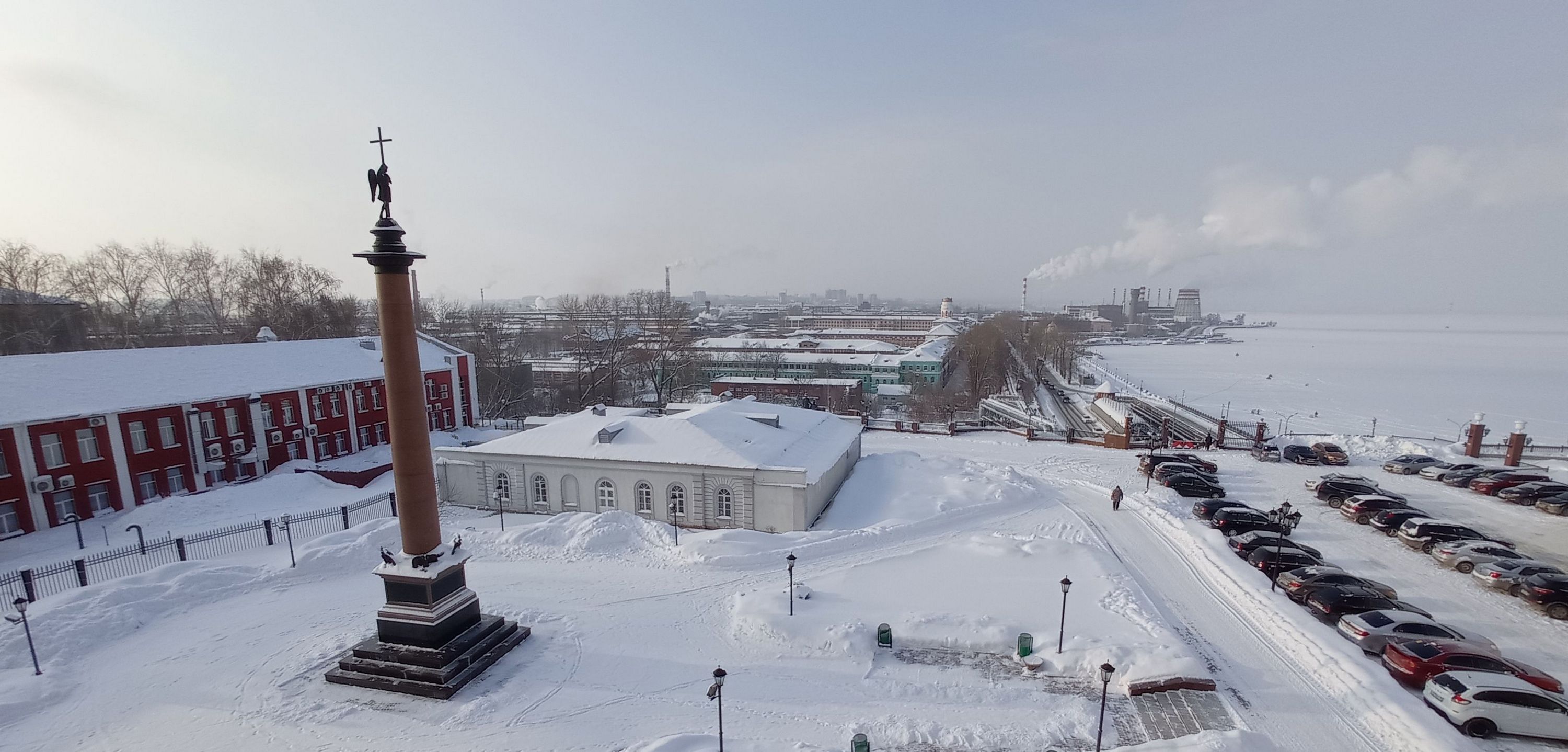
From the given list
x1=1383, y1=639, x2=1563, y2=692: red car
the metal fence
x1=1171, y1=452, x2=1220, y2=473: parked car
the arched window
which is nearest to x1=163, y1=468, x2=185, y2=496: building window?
the metal fence

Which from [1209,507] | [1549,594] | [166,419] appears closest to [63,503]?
[166,419]

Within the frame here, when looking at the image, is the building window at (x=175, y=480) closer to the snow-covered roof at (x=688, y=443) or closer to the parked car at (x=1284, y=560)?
the snow-covered roof at (x=688, y=443)

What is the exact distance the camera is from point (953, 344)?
91.8 meters

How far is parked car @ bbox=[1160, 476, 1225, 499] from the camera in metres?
22.6

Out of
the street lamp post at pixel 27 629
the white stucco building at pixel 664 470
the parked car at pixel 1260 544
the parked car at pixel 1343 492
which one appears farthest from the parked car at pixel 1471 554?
the street lamp post at pixel 27 629

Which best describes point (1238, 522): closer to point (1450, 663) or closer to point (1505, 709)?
point (1450, 663)

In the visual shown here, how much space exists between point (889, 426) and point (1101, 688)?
1006 inches

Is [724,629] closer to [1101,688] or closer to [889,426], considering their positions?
[1101,688]

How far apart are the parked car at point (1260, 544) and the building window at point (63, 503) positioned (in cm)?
3779

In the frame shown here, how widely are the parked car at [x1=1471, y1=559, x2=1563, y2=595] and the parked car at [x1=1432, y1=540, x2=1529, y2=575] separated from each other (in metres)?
0.25

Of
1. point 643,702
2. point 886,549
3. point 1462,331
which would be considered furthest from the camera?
point 1462,331

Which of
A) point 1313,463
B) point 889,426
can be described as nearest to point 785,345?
point 889,426

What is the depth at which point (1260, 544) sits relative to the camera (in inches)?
666

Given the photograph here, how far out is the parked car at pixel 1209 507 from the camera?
2003cm
